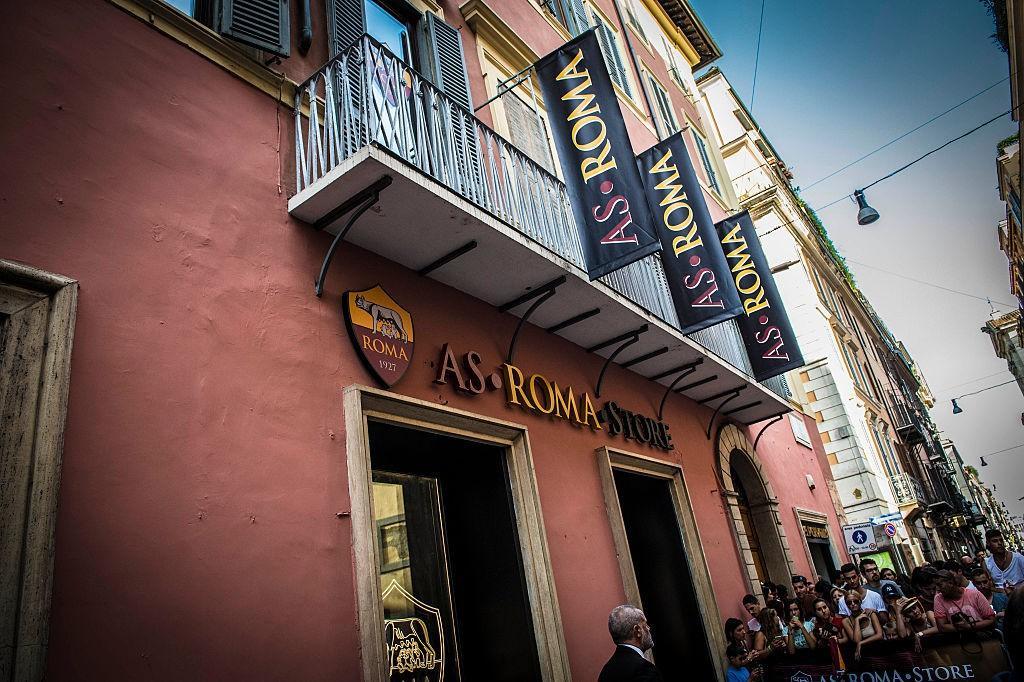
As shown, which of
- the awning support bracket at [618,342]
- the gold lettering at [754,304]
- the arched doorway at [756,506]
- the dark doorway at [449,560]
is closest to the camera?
the dark doorway at [449,560]

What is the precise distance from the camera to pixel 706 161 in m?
16.8

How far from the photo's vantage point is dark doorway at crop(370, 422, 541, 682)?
555 cm

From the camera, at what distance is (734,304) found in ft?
26.9

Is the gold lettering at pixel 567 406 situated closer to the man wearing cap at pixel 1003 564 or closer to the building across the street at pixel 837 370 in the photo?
the man wearing cap at pixel 1003 564

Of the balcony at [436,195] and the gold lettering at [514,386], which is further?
the gold lettering at [514,386]

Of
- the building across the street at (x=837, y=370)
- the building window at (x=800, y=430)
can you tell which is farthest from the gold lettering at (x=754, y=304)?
the building across the street at (x=837, y=370)

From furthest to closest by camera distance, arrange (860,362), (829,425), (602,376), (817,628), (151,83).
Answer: (860,362), (829,425), (602,376), (817,628), (151,83)

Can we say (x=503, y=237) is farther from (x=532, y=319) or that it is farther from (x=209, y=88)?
(x=209, y=88)

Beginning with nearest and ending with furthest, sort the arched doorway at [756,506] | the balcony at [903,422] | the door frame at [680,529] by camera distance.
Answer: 1. the door frame at [680,529]
2. the arched doorway at [756,506]
3. the balcony at [903,422]

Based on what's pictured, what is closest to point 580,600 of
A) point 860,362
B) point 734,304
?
point 734,304

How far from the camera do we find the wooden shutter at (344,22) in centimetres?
622

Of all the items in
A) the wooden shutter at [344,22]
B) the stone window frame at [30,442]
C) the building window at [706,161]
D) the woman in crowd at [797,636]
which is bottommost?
the woman in crowd at [797,636]

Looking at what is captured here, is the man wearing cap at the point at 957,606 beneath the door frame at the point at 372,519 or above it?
beneath

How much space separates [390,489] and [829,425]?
1622 cm
